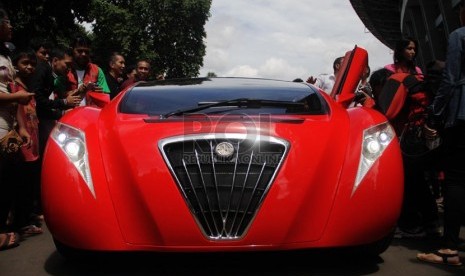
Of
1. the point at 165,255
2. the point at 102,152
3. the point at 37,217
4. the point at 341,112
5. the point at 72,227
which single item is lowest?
the point at 37,217

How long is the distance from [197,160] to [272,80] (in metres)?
2.02

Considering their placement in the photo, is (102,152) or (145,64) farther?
(145,64)

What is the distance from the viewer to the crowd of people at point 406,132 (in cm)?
377

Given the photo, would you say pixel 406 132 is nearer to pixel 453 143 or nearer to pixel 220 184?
pixel 453 143

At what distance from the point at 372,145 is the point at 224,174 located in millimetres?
951

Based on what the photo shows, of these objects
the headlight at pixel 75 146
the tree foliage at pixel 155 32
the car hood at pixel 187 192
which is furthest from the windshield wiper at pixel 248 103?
the tree foliage at pixel 155 32

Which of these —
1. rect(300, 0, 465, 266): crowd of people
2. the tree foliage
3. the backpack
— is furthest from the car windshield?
the tree foliage

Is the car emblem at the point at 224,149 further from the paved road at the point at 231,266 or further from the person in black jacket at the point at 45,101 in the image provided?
the person in black jacket at the point at 45,101

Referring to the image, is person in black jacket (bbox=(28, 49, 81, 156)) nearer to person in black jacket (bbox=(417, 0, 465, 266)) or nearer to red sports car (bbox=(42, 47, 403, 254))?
red sports car (bbox=(42, 47, 403, 254))

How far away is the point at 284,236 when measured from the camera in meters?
3.08

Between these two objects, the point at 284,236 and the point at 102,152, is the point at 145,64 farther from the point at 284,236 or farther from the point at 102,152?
the point at 284,236

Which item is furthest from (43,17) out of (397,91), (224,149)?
(224,149)

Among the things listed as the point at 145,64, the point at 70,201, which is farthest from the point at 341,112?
the point at 145,64

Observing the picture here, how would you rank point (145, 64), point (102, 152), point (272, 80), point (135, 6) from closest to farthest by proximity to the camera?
point (102, 152) → point (272, 80) → point (145, 64) → point (135, 6)
